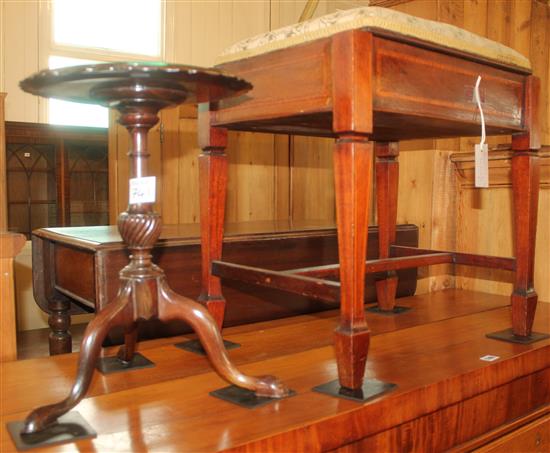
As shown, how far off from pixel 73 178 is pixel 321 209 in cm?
157

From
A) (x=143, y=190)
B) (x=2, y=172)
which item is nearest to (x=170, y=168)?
(x=2, y=172)

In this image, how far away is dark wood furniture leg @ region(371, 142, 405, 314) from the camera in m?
1.70

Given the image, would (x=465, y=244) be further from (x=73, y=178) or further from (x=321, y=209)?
(x=73, y=178)

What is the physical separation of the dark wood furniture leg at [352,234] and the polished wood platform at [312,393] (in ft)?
0.34

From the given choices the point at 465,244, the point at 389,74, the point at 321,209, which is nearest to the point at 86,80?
the point at 389,74

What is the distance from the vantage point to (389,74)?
1.03 metres

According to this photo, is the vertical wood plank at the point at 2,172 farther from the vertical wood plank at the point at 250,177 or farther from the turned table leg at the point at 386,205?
the turned table leg at the point at 386,205

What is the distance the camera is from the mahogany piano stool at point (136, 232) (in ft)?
2.82

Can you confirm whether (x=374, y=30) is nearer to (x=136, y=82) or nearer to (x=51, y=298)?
(x=136, y=82)

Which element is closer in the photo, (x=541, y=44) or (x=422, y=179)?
(x=422, y=179)

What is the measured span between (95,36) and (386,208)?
2995 mm

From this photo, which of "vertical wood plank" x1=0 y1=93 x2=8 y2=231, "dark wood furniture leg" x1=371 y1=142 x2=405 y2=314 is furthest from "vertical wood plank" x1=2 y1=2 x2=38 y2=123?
"dark wood furniture leg" x1=371 y1=142 x2=405 y2=314

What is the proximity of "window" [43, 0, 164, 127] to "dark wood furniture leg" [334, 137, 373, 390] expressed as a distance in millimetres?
3231

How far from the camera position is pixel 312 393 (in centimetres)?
105
